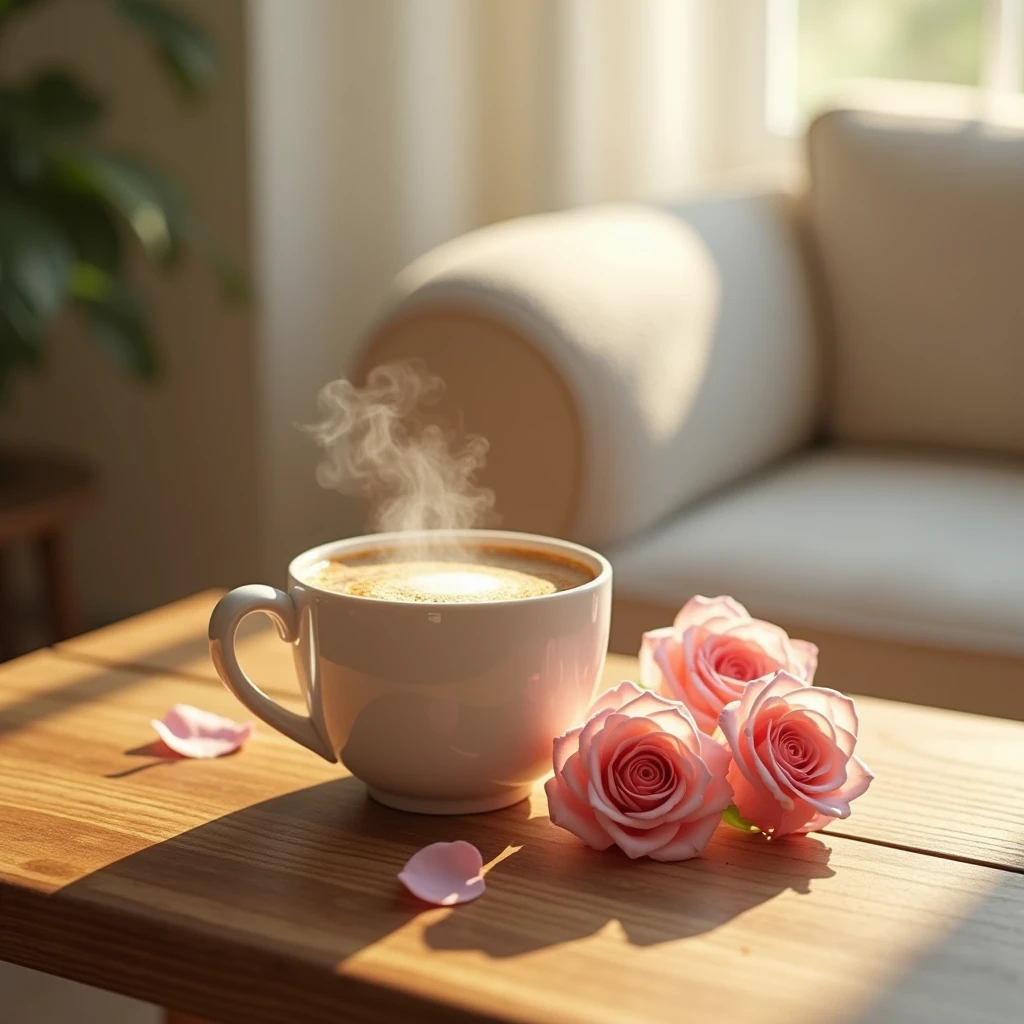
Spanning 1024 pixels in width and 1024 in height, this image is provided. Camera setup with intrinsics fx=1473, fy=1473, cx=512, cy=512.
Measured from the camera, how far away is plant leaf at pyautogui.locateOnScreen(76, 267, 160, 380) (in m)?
2.00

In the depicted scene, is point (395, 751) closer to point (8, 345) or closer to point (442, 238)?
point (8, 345)

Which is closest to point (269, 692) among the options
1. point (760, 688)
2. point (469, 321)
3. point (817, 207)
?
point (760, 688)

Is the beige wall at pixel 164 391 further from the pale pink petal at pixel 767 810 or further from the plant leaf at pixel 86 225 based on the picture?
the pale pink petal at pixel 767 810

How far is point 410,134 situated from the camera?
2406mm

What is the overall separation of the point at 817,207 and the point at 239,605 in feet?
4.82

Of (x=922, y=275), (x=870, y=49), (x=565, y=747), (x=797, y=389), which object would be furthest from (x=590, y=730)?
(x=870, y=49)

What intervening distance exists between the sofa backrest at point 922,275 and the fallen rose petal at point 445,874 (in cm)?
140

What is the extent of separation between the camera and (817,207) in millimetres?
2002

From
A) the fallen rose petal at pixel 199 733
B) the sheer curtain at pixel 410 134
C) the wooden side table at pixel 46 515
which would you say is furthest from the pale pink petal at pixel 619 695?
the sheer curtain at pixel 410 134

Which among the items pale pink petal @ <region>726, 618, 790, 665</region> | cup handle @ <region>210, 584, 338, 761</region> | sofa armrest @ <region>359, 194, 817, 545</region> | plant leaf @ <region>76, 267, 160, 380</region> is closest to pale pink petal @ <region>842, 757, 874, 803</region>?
pale pink petal @ <region>726, 618, 790, 665</region>

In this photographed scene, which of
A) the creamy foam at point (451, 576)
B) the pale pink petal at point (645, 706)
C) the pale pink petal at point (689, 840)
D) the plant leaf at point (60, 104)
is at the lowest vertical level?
the pale pink petal at point (689, 840)

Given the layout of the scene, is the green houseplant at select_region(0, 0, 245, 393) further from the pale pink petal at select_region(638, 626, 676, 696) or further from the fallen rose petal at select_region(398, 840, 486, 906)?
the fallen rose petal at select_region(398, 840, 486, 906)

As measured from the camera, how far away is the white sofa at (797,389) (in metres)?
1.32

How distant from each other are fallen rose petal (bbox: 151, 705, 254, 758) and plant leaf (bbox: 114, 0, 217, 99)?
1.40 m
